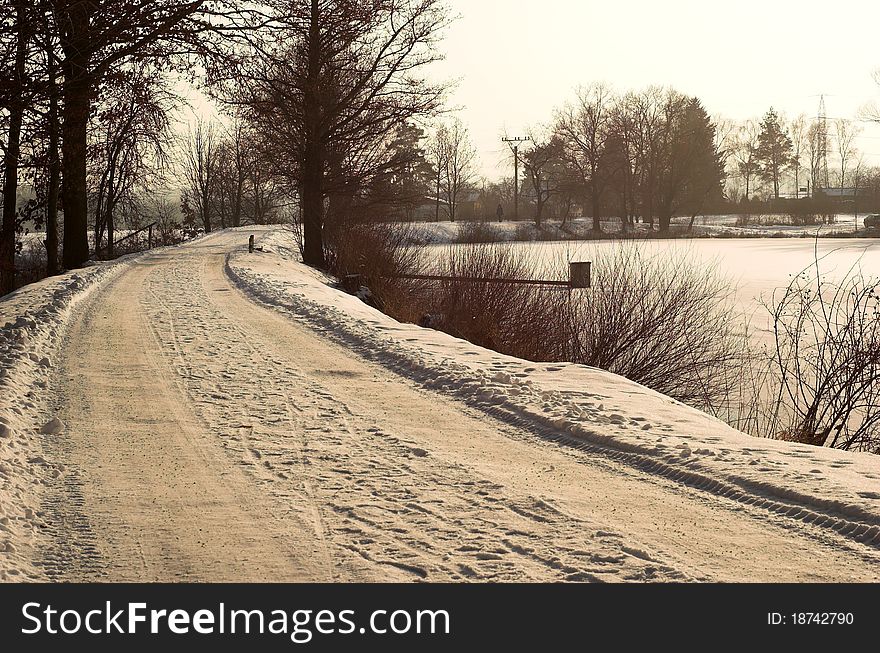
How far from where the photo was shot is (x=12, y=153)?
1423 cm

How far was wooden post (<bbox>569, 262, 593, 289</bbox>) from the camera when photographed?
20.1 meters

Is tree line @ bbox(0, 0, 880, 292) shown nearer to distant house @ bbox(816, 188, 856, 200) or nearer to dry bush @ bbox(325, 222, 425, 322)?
dry bush @ bbox(325, 222, 425, 322)

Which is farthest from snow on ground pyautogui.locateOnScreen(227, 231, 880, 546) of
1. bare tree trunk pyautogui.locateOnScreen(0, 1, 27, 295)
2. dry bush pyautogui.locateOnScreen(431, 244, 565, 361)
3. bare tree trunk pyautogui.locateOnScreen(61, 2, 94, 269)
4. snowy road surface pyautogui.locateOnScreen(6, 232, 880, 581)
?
bare tree trunk pyautogui.locateOnScreen(0, 1, 27, 295)

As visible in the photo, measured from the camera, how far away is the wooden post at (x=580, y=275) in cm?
2008

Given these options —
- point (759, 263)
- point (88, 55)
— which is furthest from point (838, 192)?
point (88, 55)

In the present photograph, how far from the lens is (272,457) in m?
7.33

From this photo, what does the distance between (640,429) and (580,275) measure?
13.1m

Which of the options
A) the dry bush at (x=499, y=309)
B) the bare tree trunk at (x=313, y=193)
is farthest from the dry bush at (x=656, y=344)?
the bare tree trunk at (x=313, y=193)

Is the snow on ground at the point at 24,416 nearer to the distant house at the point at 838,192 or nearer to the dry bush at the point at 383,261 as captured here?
the dry bush at the point at 383,261

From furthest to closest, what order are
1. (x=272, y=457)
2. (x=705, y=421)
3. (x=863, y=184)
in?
(x=863, y=184) → (x=705, y=421) → (x=272, y=457)

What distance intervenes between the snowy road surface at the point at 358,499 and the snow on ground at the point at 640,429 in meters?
0.12
